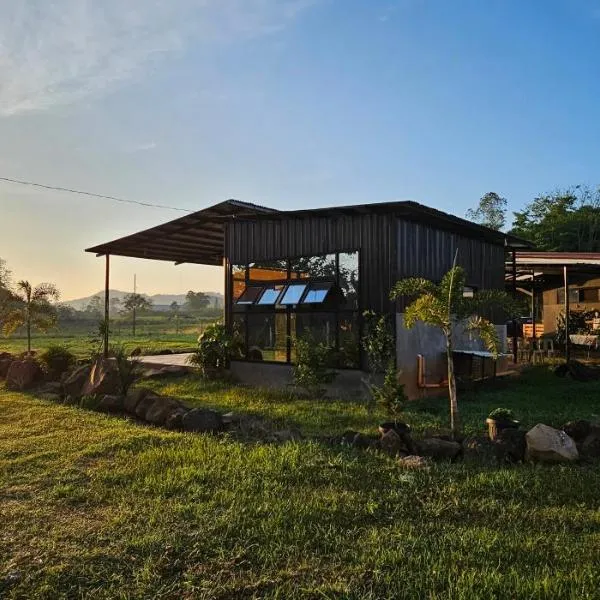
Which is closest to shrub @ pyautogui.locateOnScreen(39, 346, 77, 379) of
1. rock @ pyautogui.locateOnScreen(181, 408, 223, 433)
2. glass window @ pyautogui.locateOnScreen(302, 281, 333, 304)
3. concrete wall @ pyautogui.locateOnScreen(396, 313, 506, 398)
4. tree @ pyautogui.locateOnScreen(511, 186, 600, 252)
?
glass window @ pyautogui.locateOnScreen(302, 281, 333, 304)

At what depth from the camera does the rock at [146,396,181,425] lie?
23.7ft

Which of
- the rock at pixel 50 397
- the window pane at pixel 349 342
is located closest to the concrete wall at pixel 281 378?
the window pane at pixel 349 342

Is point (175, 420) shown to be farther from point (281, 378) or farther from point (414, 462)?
point (281, 378)

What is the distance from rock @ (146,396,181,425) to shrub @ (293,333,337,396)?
8.59ft

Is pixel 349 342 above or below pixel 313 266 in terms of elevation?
below

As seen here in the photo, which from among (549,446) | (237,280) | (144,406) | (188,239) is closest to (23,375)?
(144,406)

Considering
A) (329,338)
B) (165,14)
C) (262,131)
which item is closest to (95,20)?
(165,14)

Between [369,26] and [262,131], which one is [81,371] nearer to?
[262,131]

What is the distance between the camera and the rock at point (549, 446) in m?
5.14

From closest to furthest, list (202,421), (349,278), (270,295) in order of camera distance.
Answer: (202,421) < (349,278) < (270,295)

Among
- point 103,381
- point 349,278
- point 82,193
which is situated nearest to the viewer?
point 103,381

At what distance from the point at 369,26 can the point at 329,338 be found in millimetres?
5830

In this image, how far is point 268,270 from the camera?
440 inches

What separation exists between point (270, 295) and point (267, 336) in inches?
35.1
